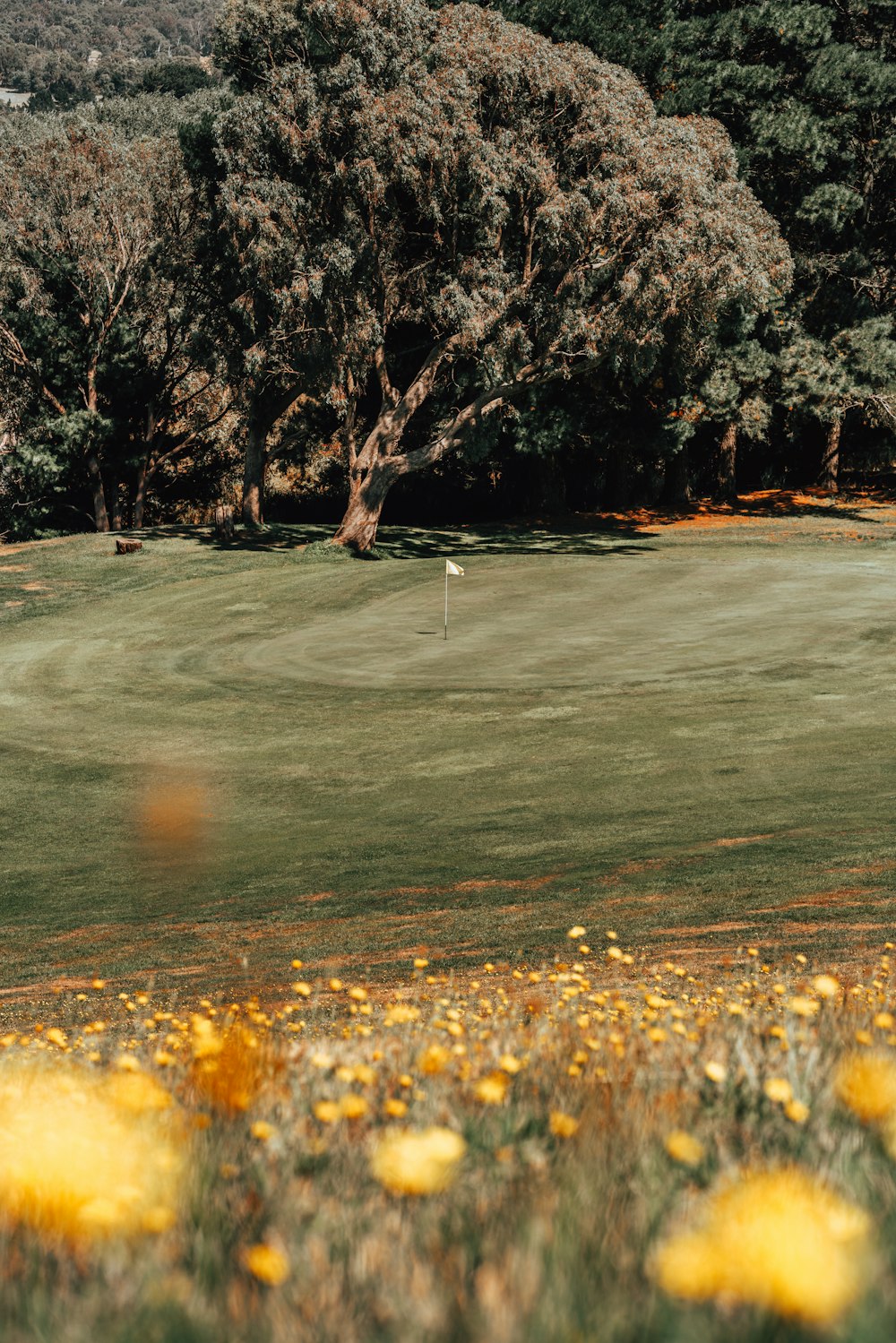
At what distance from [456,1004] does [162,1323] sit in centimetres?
318

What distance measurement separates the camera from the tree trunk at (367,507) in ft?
117

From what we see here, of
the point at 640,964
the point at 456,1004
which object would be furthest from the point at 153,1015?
the point at 640,964

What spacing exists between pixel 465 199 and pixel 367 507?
29.6ft

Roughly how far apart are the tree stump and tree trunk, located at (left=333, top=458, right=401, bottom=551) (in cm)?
322

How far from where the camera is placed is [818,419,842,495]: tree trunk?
158 feet

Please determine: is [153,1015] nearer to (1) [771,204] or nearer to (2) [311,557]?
(2) [311,557]

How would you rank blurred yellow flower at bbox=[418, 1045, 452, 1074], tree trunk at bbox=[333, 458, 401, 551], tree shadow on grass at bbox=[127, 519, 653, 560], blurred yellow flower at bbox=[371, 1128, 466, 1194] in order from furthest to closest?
tree trunk at bbox=[333, 458, 401, 551] → tree shadow on grass at bbox=[127, 519, 653, 560] → blurred yellow flower at bbox=[418, 1045, 452, 1074] → blurred yellow flower at bbox=[371, 1128, 466, 1194]

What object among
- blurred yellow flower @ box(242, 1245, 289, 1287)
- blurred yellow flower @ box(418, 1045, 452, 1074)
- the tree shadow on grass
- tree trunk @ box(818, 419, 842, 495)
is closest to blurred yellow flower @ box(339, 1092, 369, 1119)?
blurred yellow flower @ box(418, 1045, 452, 1074)

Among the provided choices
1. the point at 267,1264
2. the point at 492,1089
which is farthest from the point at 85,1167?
the point at 492,1089

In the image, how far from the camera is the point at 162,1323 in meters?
1.67

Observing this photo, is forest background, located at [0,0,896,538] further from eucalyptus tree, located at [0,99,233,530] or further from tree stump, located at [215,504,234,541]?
tree stump, located at [215,504,234,541]

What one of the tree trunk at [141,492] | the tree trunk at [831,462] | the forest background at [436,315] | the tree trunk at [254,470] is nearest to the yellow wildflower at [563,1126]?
the forest background at [436,315]

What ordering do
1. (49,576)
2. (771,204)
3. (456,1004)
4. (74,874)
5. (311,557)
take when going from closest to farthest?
(456,1004)
(74,874)
(49,576)
(311,557)
(771,204)

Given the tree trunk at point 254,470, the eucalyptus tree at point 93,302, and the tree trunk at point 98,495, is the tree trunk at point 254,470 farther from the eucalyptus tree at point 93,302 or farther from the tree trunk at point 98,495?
the tree trunk at point 98,495
